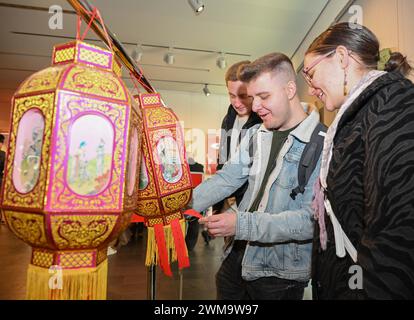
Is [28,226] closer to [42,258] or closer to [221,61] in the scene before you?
[42,258]

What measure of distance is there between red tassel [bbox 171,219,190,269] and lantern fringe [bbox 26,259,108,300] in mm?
330

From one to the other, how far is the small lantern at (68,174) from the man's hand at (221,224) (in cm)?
48

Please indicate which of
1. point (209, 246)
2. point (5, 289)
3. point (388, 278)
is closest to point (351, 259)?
point (388, 278)

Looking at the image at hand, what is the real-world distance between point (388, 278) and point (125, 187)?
1.63 ft

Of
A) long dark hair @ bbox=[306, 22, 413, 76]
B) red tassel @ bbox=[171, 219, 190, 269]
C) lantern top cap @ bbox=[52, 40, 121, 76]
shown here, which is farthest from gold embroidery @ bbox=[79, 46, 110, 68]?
long dark hair @ bbox=[306, 22, 413, 76]

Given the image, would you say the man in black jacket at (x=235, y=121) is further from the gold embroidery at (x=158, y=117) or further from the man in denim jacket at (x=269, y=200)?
the gold embroidery at (x=158, y=117)

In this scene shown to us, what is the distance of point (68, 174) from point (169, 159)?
38 cm

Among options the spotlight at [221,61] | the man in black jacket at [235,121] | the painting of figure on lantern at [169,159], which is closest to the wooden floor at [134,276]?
the man in black jacket at [235,121]

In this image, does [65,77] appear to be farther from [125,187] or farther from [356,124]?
[356,124]

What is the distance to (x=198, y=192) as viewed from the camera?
3.84 ft

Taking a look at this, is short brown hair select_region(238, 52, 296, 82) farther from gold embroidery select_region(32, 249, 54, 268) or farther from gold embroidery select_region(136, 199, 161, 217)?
gold embroidery select_region(32, 249, 54, 268)

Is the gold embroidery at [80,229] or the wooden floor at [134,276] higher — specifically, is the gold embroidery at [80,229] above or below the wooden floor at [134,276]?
above

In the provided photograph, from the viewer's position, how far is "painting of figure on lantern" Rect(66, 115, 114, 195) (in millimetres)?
407

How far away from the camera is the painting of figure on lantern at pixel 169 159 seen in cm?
76
